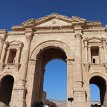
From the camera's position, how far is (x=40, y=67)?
81.7 feet

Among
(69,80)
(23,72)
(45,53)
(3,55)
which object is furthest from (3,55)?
(69,80)

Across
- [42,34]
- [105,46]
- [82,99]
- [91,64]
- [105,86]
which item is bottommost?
[82,99]

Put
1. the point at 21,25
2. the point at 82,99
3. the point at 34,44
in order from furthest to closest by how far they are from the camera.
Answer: the point at 21,25
the point at 34,44
the point at 82,99

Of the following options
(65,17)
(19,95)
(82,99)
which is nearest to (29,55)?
(19,95)

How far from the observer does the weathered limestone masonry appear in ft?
67.6

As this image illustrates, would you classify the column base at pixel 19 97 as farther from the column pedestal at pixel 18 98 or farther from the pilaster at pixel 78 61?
the pilaster at pixel 78 61

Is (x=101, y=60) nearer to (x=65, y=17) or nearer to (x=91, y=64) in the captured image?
(x=91, y=64)

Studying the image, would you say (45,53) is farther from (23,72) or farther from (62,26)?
(23,72)

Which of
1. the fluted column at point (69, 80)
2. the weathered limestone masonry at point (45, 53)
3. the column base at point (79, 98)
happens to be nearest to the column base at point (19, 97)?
the weathered limestone masonry at point (45, 53)

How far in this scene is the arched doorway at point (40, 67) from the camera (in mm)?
22703

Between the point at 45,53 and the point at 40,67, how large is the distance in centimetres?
256

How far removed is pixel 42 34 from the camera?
24.4m

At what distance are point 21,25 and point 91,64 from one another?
1046cm

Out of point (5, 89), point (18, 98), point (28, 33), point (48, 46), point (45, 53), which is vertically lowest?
point (18, 98)
